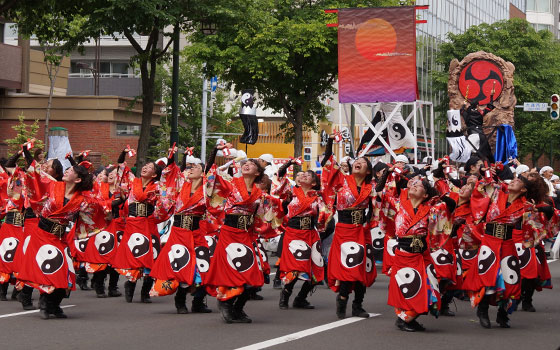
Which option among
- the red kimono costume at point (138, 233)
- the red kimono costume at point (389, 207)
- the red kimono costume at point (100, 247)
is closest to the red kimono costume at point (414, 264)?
the red kimono costume at point (389, 207)

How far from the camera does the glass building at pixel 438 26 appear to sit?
57281 millimetres

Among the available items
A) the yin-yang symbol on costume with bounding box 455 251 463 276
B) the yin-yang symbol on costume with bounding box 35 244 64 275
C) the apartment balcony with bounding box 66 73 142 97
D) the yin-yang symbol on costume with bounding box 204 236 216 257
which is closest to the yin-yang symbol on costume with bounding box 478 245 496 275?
the yin-yang symbol on costume with bounding box 455 251 463 276

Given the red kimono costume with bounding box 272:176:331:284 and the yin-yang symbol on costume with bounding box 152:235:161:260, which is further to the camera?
the yin-yang symbol on costume with bounding box 152:235:161:260

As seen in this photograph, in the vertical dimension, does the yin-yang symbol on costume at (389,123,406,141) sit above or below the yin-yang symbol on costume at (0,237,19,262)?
above

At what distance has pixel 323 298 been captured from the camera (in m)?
13.1

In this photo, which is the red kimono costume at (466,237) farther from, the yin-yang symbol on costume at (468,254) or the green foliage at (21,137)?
the green foliage at (21,137)

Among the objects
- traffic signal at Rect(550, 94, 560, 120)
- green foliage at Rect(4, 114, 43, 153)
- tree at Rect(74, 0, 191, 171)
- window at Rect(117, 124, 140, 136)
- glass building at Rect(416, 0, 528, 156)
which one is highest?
glass building at Rect(416, 0, 528, 156)

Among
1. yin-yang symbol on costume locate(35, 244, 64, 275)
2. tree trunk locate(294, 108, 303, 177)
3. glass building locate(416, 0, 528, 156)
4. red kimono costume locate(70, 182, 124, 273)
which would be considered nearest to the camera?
yin-yang symbol on costume locate(35, 244, 64, 275)

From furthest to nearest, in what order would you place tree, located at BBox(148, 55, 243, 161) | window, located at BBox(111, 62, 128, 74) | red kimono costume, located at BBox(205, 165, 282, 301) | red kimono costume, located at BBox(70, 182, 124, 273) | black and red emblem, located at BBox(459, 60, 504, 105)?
window, located at BBox(111, 62, 128, 74)
tree, located at BBox(148, 55, 243, 161)
black and red emblem, located at BBox(459, 60, 504, 105)
red kimono costume, located at BBox(70, 182, 124, 273)
red kimono costume, located at BBox(205, 165, 282, 301)

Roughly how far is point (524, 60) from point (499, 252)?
40685 millimetres

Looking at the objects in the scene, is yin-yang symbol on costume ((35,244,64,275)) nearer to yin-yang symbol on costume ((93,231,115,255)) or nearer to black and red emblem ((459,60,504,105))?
yin-yang symbol on costume ((93,231,115,255))

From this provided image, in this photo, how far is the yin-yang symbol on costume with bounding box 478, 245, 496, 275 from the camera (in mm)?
10219

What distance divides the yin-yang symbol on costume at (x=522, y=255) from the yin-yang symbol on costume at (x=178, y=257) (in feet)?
11.8

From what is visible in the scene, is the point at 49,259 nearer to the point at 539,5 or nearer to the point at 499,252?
the point at 499,252
